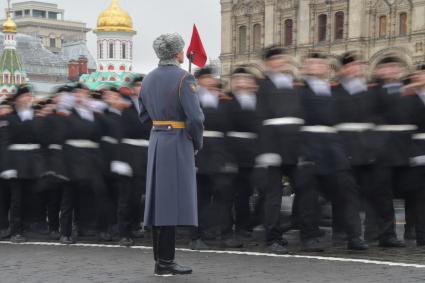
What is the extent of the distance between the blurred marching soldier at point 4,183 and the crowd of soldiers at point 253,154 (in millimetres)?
13

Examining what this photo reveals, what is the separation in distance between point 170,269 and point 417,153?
10.3ft

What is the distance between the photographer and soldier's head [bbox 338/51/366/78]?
912 cm

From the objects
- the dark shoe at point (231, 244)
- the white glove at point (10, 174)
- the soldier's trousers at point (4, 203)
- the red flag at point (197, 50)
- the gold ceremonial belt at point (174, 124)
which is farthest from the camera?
the red flag at point (197, 50)

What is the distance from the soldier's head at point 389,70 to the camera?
29.8 feet

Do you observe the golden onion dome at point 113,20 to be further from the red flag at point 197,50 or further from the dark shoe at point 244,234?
the dark shoe at point 244,234

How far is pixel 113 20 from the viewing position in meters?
77.7

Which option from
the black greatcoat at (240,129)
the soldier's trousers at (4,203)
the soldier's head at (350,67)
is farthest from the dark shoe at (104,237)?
the soldier's head at (350,67)

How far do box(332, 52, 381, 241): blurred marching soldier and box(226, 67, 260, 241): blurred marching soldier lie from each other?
2.77 feet

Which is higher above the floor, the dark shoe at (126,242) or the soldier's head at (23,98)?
the soldier's head at (23,98)

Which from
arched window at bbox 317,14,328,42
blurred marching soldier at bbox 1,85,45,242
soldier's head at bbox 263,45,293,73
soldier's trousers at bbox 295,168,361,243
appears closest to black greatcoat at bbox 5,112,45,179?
blurred marching soldier at bbox 1,85,45,242

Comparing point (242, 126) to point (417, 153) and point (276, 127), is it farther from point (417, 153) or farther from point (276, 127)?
point (417, 153)

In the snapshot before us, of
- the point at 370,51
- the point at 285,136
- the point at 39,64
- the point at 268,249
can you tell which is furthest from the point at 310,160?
the point at 39,64

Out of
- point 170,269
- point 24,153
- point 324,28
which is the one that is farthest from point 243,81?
point 324,28

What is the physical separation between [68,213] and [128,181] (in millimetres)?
889
